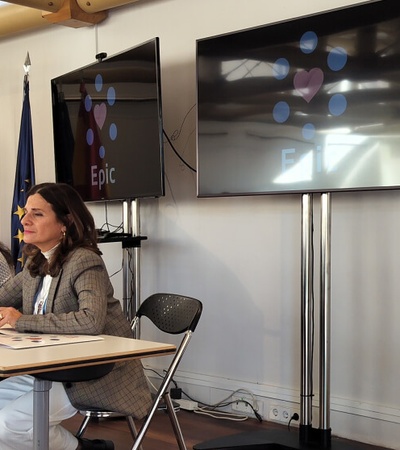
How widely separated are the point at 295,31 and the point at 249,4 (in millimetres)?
835

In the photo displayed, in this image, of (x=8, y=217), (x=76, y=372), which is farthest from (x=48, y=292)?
(x=8, y=217)

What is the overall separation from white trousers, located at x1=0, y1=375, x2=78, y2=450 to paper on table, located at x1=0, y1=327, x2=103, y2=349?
0.23 metres

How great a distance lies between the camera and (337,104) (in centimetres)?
365

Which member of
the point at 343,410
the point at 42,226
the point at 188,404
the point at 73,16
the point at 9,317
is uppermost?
the point at 73,16

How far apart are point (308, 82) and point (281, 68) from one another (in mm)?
195

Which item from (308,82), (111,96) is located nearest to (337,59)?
(308,82)

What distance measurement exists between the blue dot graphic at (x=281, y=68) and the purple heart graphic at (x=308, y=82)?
75 millimetres

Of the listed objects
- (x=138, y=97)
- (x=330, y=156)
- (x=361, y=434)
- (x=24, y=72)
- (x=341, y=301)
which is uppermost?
(x=24, y=72)

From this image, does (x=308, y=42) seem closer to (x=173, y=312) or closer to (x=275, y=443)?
(x=173, y=312)

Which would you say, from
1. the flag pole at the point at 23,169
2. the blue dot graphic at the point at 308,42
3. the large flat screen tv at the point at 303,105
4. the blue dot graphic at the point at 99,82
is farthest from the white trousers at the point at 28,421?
the flag pole at the point at 23,169

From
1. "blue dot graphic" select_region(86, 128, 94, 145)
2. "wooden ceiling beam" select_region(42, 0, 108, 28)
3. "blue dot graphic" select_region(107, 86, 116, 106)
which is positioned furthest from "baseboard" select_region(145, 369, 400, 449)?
"wooden ceiling beam" select_region(42, 0, 108, 28)

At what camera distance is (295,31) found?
3.82 meters

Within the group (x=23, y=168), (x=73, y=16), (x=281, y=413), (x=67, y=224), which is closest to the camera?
(x=67, y=224)

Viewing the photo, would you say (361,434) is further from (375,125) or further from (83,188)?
(83,188)
